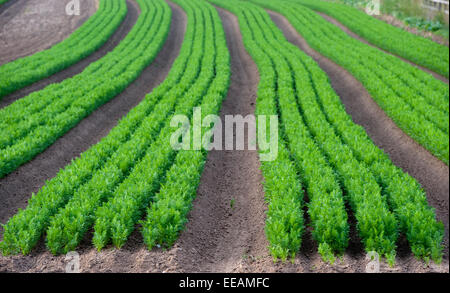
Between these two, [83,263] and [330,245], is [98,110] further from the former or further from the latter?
[330,245]

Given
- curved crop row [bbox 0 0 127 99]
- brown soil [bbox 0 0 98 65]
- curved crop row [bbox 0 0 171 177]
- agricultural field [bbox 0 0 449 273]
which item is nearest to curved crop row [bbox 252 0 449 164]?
agricultural field [bbox 0 0 449 273]

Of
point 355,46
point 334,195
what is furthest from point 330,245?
point 355,46

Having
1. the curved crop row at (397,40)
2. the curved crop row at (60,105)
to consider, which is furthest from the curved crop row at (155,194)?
the curved crop row at (397,40)

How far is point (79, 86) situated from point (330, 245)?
11.1m

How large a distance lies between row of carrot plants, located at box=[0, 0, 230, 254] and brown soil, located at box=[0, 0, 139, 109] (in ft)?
18.0

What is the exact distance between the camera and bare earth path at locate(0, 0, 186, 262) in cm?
684

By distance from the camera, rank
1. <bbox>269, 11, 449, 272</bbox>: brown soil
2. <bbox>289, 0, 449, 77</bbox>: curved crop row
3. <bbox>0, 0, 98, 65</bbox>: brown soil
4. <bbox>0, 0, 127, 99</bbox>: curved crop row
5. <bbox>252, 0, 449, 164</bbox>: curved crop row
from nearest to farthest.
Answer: <bbox>269, 11, 449, 272</bbox>: brown soil, <bbox>252, 0, 449, 164</bbox>: curved crop row, <bbox>0, 0, 127, 99</bbox>: curved crop row, <bbox>289, 0, 449, 77</bbox>: curved crop row, <bbox>0, 0, 98, 65</bbox>: brown soil

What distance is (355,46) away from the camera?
755 inches

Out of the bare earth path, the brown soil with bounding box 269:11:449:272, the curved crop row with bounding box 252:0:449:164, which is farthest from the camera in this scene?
the curved crop row with bounding box 252:0:449:164

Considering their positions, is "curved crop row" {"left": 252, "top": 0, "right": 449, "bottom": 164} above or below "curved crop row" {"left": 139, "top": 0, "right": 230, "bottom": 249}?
above

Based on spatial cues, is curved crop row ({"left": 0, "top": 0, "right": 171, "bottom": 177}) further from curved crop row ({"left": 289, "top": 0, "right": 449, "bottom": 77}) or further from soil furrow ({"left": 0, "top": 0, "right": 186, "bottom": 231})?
curved crop row ({"left": 289, "top": 0, "right": 449, "bottom": 77})

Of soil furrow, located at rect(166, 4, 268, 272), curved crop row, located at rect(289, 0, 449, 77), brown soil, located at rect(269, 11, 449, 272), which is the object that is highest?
curved crop row, located at rect(289, 0, 449, 77)

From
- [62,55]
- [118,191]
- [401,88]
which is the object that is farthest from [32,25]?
[401,88]

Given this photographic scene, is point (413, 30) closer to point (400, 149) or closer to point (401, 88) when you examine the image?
point (401, 88)
